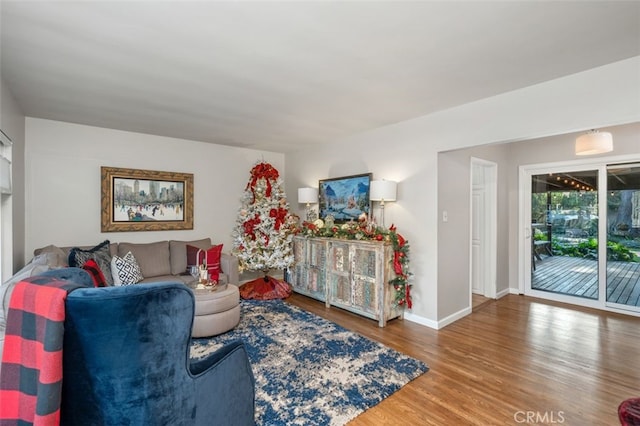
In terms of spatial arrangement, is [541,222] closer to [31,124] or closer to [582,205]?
[582,205]

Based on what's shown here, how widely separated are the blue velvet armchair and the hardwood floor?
4.31 ft

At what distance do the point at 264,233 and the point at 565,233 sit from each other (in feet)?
15.5

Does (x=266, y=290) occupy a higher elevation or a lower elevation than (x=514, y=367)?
higher

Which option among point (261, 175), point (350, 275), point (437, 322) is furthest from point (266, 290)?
point (437, 322)

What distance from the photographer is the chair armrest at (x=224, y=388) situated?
136 centimetres

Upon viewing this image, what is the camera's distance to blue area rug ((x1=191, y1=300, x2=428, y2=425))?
2.08 metres

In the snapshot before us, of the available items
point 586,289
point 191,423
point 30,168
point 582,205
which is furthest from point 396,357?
point 30,168

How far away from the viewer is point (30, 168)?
12.1 ft

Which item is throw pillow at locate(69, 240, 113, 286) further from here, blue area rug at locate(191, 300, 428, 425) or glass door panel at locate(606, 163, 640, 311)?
glass door panel at locate(606, 163, 640, 311)

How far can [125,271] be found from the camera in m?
3.55

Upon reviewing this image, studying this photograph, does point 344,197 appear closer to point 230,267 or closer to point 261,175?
point 261,175

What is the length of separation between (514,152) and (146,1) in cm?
532

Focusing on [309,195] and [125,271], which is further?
[309,195]

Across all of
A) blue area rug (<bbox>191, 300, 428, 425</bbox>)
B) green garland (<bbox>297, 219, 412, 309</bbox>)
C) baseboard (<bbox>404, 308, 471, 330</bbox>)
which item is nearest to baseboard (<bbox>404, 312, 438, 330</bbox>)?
baseboard (<bbox>404, 308, 471, 330</bbox>)
